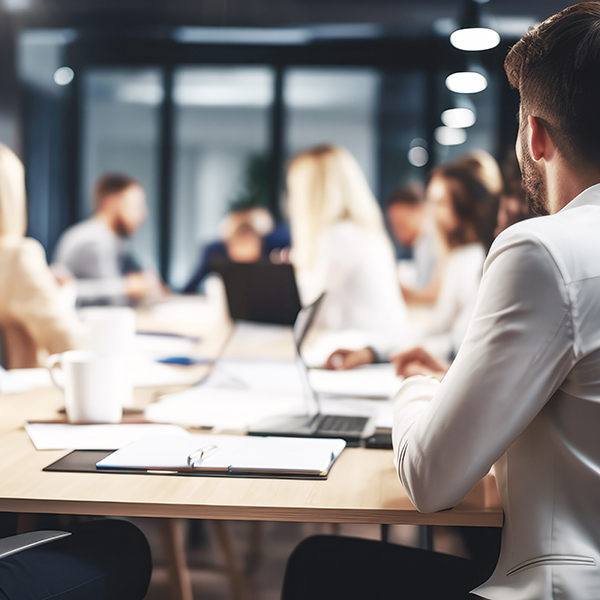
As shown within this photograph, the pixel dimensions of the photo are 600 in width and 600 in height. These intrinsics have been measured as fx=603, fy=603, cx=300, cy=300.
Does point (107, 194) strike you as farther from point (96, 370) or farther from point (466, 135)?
point (96, 370)

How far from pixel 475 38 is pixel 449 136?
2.20 ft

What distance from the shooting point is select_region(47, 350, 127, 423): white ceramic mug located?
1091 millimetres

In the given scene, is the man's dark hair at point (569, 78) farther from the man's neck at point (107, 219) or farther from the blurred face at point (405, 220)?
the man's neck at point (107, 219)

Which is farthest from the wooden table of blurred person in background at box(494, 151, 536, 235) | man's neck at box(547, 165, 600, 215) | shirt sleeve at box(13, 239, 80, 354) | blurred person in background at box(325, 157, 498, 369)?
blurred person in background at box(325, 157, 498, 369)

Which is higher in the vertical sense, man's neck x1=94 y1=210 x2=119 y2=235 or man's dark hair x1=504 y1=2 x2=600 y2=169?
man's dark hair x1=504 y1=2 x2=600 y2=169

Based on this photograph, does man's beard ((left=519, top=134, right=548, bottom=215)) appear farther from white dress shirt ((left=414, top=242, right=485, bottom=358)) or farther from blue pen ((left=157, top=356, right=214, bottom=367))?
white dress shirt ((left=414, top=242, right=485, bottom=358))

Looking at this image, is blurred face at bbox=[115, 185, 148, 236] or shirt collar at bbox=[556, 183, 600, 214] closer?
shirt collar at bbox=[556, 183, 600, 214]

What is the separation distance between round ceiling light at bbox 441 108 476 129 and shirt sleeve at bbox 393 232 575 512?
12.7ft

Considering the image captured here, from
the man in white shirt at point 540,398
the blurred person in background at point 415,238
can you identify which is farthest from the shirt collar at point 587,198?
the blurred person in background at point 415,238

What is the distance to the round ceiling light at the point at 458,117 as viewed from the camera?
14.0ft

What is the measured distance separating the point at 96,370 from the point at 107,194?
3584mm

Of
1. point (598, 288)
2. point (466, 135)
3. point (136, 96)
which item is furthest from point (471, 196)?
point (136, 96)

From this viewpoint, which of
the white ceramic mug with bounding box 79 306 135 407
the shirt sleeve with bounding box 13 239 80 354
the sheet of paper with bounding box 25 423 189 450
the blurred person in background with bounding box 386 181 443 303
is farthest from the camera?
the blurred person in background with bounding box 386 181 443 303

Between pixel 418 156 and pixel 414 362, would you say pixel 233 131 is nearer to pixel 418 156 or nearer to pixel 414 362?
pixel 418 156
